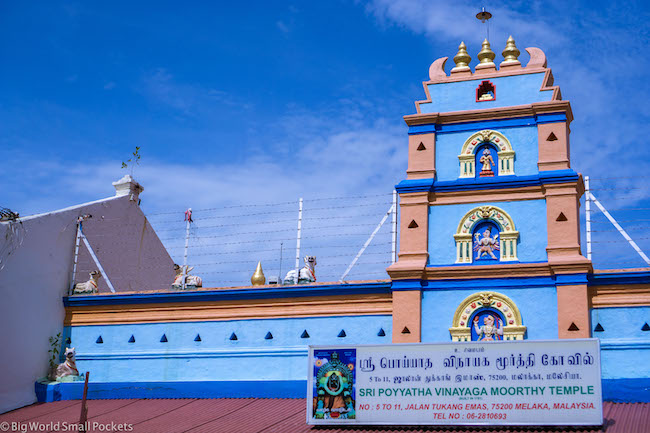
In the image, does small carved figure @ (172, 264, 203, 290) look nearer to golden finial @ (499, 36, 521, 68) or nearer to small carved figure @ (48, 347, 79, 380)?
small carved figure @ (48, 347, 79, 380)

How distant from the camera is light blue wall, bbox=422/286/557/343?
16.8 m

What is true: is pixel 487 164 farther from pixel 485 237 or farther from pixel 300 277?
pixel 300 277

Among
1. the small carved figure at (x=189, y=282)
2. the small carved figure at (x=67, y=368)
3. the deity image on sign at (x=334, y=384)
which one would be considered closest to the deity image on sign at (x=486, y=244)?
the deity image on sign at (x=334, y=384)

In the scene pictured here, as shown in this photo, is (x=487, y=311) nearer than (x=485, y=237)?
Yes

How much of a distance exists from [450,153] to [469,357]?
523 cm

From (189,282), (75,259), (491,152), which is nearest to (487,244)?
(491,152)

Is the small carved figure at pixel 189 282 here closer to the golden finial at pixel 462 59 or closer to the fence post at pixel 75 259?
the fence post at pixel 75 259

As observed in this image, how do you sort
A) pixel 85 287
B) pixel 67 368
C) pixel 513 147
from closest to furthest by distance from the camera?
pixel 513 147 → pixel 67 368 → pixel 85 287

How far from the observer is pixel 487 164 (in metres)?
18.2

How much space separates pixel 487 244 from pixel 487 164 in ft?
5.96

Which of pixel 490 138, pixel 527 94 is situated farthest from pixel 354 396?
pixel 527 94

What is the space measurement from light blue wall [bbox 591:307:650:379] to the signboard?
2.03 m

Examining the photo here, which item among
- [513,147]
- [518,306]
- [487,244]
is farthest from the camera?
[513,147]

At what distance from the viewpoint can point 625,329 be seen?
16.4 m
